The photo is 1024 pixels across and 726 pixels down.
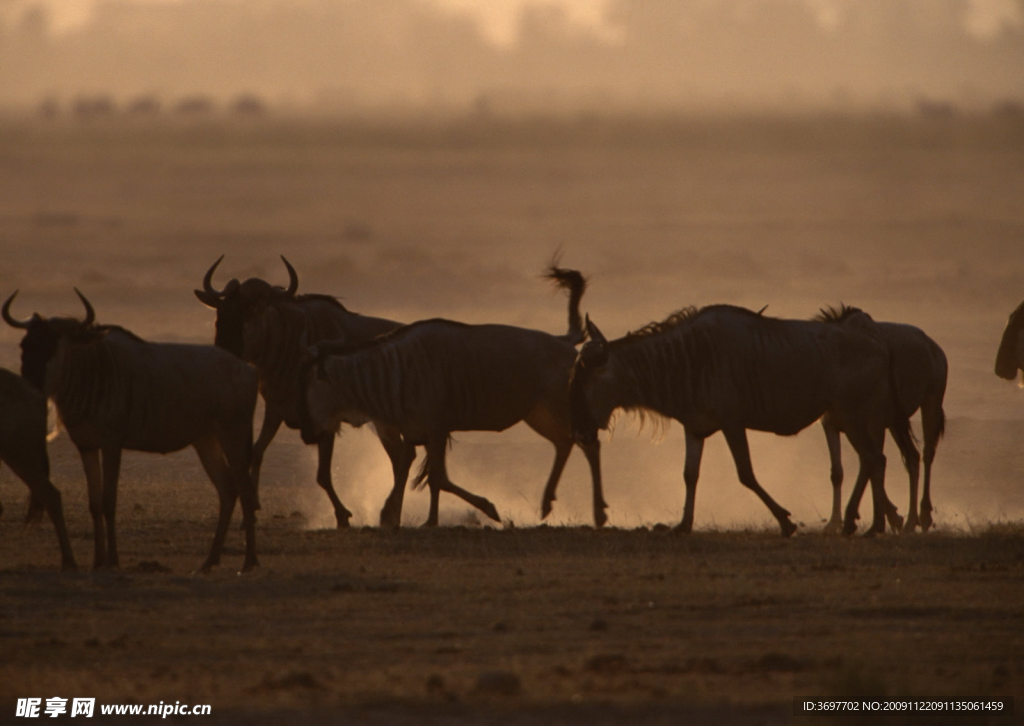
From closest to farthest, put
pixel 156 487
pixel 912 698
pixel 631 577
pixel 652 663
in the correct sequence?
pixel 912 698 < pixel 652 663 < pixel 631 577 < pixel 156 487

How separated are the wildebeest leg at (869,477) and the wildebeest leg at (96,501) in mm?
6191

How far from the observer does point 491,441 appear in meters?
29.4

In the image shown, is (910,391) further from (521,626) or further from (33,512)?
(33,512)

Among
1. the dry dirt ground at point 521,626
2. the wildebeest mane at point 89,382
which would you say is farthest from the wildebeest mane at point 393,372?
the wildebeest mane at point 89,382

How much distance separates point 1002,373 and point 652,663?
9270 mm

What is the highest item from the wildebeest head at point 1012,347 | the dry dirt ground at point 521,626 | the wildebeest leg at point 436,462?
the wildebeest head at point 1012,347

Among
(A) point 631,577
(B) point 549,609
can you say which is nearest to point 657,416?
(A) point 631,577

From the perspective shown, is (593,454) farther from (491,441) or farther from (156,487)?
(491,441)

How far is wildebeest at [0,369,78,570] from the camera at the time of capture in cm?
1068

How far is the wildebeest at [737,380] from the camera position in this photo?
1336 cm

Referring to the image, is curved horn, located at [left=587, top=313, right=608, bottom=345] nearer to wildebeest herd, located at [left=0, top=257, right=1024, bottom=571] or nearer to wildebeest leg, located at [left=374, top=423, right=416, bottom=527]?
wildebeest herd, located at [left=0, top=257, right=1024, bottom=571]

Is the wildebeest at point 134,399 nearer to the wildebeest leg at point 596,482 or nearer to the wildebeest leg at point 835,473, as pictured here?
the wildebeest leg at point 596,482

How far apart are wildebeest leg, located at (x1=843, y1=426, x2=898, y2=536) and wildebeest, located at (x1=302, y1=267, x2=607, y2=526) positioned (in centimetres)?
258

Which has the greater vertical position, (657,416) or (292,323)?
(292,323)
